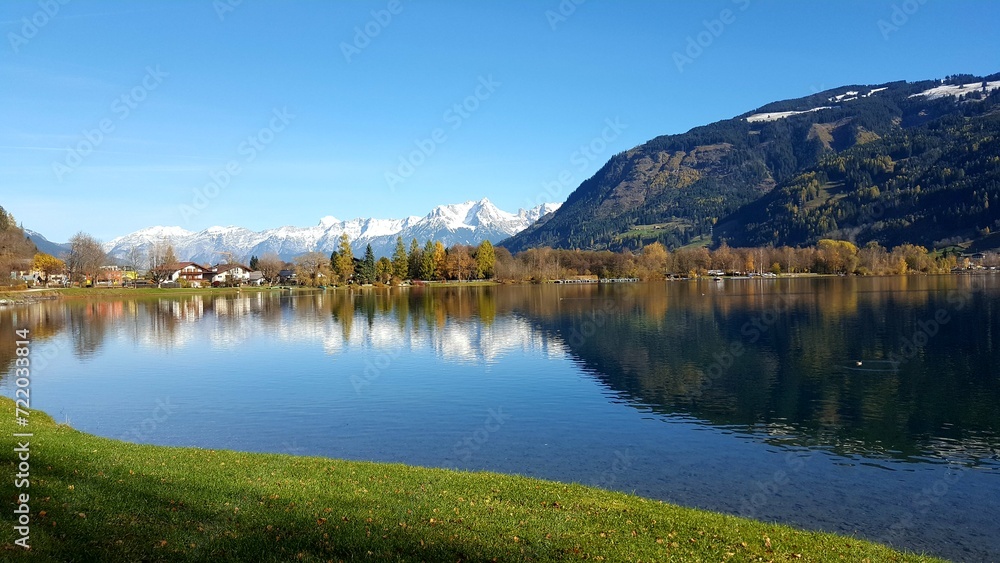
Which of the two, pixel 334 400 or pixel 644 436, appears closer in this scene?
pixel 644 436

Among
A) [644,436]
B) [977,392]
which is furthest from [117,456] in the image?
[977,392]

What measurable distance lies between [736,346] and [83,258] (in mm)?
185050

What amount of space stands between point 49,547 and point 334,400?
2653 cm

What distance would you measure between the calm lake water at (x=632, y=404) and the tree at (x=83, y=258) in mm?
119216

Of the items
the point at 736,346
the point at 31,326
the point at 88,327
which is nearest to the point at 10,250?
the point at 31,326

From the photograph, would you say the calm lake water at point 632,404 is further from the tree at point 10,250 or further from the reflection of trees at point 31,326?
the tree at point 10,250

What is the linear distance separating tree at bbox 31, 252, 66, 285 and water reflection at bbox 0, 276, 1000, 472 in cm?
7896

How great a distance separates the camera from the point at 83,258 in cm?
17662

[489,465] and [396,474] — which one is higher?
[396,474]

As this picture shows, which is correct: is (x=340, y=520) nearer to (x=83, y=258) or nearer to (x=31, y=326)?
(x=31, y=326)

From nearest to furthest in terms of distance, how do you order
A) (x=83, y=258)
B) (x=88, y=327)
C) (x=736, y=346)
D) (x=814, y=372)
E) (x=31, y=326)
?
(x=814, y=372)
(x=736, y=346)
(x=31, y=326)
(x=88, y=327)
(x=83, y=258)

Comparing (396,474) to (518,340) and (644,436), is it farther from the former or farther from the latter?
(518,340)

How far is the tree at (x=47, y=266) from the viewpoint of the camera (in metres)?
174

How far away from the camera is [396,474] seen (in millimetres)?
18281
